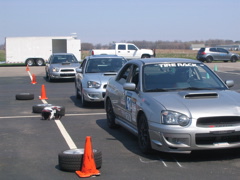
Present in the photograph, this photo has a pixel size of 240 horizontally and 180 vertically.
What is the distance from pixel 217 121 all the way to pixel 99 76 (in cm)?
694

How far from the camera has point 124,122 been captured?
8461 millimetres

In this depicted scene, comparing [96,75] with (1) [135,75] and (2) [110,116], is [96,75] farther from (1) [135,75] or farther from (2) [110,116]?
(1) [135,75]

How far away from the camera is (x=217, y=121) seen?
6414 mm

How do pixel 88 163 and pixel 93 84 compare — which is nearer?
pixel 88 163

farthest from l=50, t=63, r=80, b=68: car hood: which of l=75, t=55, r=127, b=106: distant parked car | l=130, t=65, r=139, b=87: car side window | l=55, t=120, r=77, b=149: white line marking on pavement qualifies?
l=130, t=65, r=139, b=87: car side window

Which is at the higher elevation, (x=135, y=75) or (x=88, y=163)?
(x=135, y=75)

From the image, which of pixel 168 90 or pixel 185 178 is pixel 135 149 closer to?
pixel 168 90

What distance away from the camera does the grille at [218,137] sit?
6324 millimetres

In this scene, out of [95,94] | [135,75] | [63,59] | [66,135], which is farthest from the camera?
[63,59]

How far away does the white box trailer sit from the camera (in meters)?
40.5

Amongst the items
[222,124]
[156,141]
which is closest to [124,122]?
[156,141]

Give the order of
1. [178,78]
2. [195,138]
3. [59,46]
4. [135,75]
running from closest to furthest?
[195,138] → [178,78] → [135,75] → [59,46]

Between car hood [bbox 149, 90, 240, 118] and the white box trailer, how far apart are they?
34243 mm

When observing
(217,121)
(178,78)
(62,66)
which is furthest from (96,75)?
(62,66)
